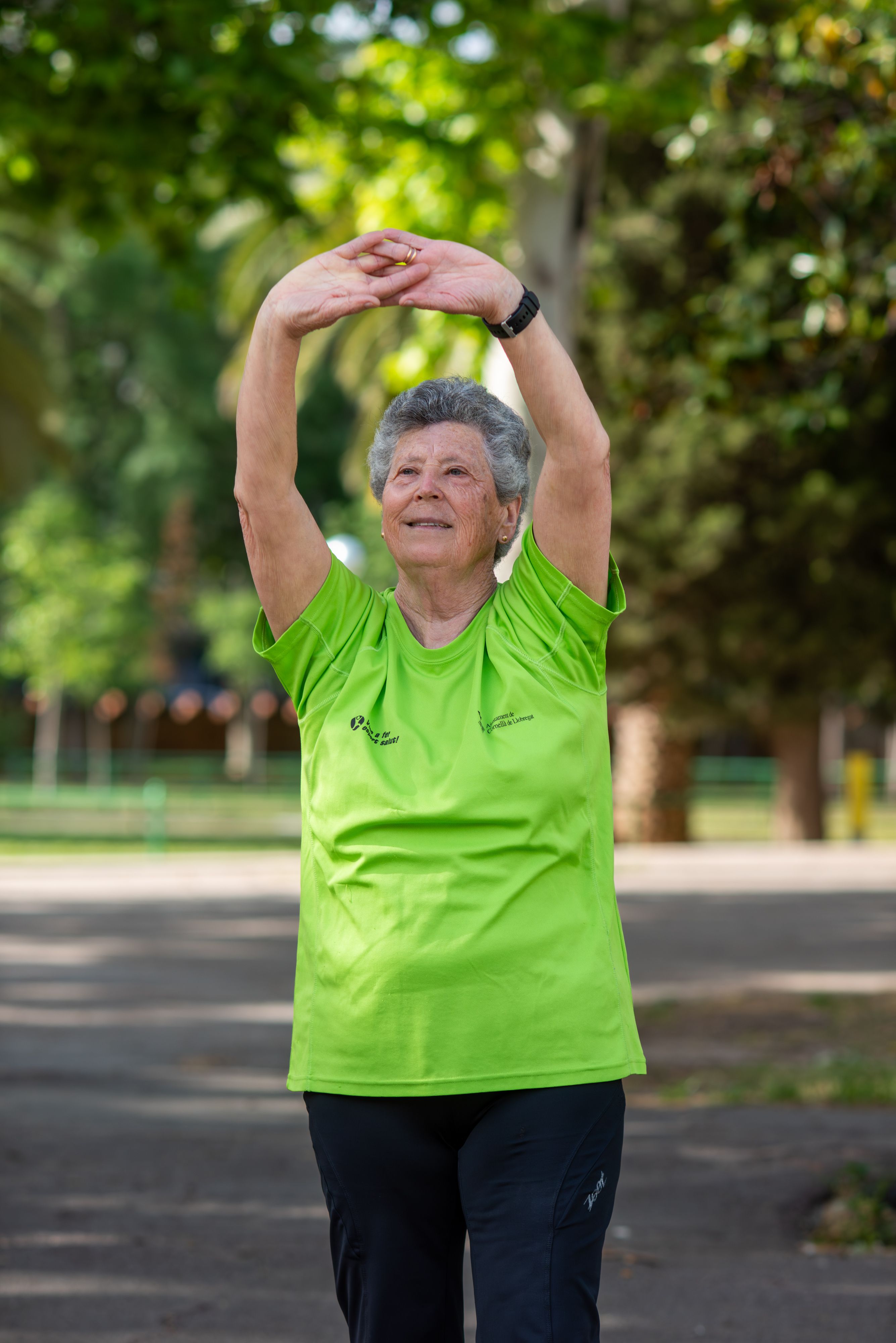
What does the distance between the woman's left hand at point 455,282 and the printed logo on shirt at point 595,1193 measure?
1.35 meters

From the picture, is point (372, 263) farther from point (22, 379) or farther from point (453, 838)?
point (22, 379)

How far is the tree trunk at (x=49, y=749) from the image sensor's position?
32.5 m

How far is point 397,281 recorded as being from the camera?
2.42m

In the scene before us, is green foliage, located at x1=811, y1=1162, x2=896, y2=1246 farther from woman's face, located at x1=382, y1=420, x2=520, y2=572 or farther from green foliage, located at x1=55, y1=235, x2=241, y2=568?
green foliage, located at x1=55, y1=235, x2=241, y2=568

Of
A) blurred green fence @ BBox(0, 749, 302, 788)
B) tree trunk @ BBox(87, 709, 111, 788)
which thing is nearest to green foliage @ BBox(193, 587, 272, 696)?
blurred green fence @ BBox(0, 749, 302, 788)

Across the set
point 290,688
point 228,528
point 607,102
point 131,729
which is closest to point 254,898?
point 607,102

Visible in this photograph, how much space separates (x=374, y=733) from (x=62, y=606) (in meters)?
30.4

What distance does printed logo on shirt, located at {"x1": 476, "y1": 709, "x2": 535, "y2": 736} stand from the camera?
8.01 feet

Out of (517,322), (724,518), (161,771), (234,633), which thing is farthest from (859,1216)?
(234,633)

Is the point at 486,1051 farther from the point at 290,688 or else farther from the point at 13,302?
the point at 13,302

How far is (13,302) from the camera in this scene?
22297 mm

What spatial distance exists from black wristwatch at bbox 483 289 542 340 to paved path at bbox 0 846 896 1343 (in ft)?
8.76

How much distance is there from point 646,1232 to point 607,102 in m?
5.97

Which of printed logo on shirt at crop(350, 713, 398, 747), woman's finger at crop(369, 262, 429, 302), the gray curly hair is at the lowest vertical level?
printed logo on shirt at crop(350, 713, 398, 747)
